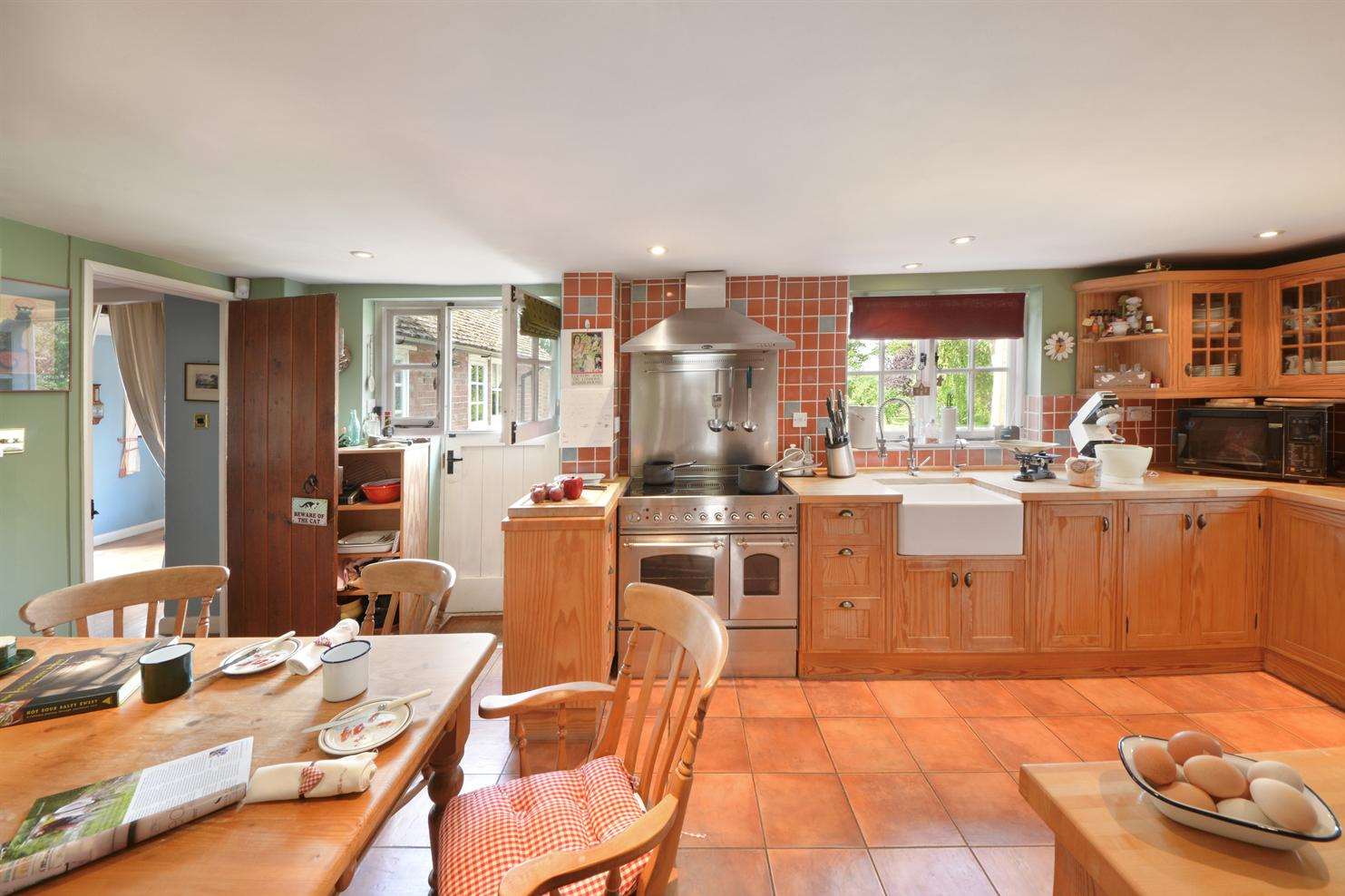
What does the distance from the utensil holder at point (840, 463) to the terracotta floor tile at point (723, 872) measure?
7.09ft

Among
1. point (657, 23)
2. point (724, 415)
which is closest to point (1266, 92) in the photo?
point (657, 23)

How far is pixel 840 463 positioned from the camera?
11.4 ft

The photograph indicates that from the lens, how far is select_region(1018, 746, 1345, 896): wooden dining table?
2.34 ft

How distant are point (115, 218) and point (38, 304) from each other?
0.58 m

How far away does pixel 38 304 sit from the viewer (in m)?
2.56

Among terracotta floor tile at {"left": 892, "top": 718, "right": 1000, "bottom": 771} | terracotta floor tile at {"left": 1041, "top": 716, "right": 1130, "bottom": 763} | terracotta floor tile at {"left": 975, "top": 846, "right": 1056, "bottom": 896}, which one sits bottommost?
terracotta floor tile at {"left": 975, "top": 846, "right": 1056, "bottom": 896}

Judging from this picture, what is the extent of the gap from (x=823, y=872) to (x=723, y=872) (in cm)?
31

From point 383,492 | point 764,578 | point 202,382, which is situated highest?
point 202,382

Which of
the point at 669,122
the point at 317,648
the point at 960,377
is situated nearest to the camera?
the point at 317,648

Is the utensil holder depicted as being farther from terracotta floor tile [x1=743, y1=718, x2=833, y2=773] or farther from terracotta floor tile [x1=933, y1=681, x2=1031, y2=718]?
terracotta floor tile [x1=743, y1=718, x2=833, y2=773]

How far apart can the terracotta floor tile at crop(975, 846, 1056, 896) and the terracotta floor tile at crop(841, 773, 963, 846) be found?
99mm

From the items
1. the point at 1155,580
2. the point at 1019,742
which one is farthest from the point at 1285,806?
the point at 1155,580

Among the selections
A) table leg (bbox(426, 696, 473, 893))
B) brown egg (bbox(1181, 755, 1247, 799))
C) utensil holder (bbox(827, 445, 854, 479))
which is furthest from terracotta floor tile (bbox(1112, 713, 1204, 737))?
table leg (bbox(426, 696, 473, 893))

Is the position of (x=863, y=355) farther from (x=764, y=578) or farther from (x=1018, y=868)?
(x=1018, y=868)
